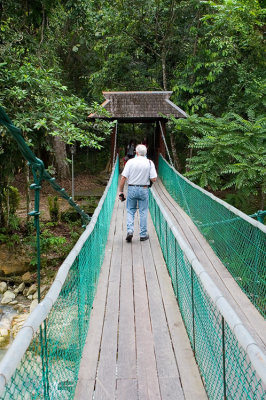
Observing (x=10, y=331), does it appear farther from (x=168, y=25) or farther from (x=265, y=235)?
(x=168, y=25)

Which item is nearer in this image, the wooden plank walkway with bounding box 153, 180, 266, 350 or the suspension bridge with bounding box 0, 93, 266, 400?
the suspension bridge with bounding box 0, 93, 266, 400

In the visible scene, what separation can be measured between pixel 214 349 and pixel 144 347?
0.70m

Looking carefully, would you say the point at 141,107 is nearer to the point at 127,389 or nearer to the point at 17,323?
the point at 17,323

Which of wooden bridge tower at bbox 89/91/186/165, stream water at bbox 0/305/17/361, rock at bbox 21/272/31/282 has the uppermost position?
wooden bridge tower at bbox 89/91/186/165

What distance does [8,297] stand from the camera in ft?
29.0

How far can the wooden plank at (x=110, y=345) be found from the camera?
225cm

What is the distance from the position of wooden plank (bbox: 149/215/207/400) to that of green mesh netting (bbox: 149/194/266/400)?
0.14ft

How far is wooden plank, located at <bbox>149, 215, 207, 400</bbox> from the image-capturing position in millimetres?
2256

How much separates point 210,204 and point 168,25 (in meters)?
11.1

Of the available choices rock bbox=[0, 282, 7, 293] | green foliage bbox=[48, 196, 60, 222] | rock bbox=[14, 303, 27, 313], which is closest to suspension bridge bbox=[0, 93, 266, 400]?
rock bbox=[14, 303, 27, 313]

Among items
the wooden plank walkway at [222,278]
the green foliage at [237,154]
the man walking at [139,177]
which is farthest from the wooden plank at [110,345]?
the green foliage at [237,154]

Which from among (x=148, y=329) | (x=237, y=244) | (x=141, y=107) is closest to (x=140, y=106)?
(x=141, y=107)

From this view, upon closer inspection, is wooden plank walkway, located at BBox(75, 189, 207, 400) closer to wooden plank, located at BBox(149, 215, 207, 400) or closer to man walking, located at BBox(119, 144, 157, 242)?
wooden plank, located at BBox(149, 215, 207, 400)

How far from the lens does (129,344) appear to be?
9.03 feet
